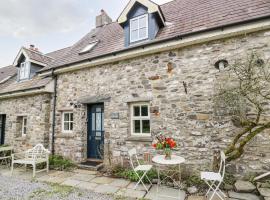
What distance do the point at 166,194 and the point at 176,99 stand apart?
279 cm

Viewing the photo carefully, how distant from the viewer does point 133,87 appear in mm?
6512

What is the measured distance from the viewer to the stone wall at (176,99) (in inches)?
197

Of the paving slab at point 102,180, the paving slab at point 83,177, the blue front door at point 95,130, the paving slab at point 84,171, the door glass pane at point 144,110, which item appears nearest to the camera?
the paving slab at point 102,180

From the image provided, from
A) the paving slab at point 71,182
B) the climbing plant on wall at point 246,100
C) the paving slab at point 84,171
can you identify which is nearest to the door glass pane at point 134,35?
the climbing plant on wall at point 246,100

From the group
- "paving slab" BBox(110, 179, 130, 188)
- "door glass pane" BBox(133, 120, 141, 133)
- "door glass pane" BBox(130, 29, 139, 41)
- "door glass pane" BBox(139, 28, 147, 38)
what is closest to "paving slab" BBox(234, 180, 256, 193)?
"paving slab" BBox(110, 179, 130, 188)

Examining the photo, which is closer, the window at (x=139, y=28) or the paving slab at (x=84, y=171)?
the paving slab at (x=84, y=171)

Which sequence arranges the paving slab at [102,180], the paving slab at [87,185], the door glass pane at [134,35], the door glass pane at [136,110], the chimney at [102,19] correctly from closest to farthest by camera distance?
the paving slab at [87,185], the paving slab at [102,180], the door glass pane at [136,110], the door glass pane at [134,35], the chimney at [102,19]

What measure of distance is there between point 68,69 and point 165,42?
453 cm

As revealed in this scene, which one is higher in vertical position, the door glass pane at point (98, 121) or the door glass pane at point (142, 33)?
the door glass pane at point (142, 33)

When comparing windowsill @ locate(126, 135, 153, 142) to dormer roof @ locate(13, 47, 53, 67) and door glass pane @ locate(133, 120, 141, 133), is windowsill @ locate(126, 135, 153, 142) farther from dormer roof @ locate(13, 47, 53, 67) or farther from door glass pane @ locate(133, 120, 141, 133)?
dormer roof @ locate(13, 47, 53, 67)

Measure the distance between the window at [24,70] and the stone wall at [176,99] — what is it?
4405mm

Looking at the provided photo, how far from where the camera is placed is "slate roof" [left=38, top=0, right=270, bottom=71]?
5.42m

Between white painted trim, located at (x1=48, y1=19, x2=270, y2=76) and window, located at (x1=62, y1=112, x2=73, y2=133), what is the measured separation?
7.50ft

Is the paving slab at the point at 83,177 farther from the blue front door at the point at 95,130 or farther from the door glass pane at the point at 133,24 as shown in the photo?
the door glass pane at the point at 133,24
